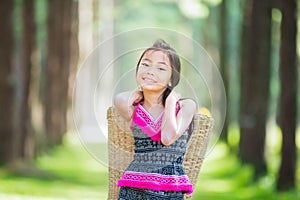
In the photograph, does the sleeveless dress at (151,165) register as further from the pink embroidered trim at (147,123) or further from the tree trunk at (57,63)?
the tree trunk at (57,63)

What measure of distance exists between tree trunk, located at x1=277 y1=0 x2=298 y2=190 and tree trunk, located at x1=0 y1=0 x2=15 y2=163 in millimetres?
6921

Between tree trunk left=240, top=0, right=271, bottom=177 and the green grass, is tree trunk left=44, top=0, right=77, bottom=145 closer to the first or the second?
the green grass

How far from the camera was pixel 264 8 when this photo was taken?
21.2m

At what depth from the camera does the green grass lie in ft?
52.8

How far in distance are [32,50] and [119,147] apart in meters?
16.2

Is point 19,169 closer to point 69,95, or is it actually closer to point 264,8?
point 264,8

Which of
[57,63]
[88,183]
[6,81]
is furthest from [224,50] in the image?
[88,183]

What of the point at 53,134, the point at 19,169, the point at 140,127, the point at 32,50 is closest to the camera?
the point at 140,127

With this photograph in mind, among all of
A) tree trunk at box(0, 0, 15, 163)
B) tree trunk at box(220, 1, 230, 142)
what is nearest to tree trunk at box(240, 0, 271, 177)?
tree trunk at box(0, 0, 15, 163)

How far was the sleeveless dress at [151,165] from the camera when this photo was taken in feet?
18.9

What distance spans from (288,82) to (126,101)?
36.2 ft

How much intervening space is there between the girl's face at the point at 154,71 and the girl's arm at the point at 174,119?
0.11 m

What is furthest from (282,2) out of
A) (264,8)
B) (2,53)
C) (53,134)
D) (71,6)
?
(71,6)

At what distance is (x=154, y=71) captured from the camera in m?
5.78
